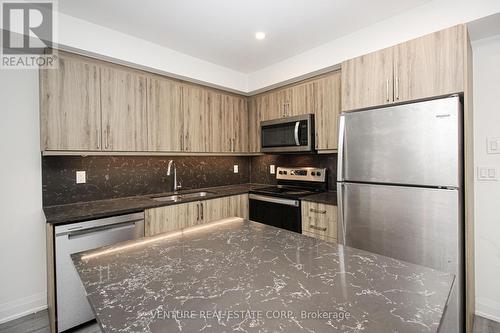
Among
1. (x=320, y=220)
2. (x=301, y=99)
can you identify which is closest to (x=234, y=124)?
(x=301, y=99)

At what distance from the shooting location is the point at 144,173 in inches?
116

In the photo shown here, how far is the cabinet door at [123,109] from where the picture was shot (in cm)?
239

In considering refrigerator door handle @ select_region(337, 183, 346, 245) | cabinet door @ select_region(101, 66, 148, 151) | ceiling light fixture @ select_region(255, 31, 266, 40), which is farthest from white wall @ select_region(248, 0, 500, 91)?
cabinet door @ select_region(101, 66, 148, 151)

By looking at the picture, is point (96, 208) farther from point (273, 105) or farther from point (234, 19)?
point (273, 105)

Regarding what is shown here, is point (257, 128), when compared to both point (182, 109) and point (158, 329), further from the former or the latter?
point (158, 329)

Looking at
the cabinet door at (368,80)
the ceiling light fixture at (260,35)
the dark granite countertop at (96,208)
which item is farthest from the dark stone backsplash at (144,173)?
the ceiling light fixture at (260,35)

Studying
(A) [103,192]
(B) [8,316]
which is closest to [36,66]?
(A) [103,192]

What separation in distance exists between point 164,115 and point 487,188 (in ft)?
10.3

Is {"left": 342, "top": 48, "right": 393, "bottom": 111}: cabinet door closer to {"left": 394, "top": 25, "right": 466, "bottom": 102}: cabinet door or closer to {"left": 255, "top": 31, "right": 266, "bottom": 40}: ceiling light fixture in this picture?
{"left": 394, "top": 25, "right": 466, "bottom": 102}: cabinet door

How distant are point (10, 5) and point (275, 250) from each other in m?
2.50

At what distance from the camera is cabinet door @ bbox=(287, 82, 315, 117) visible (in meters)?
2.91

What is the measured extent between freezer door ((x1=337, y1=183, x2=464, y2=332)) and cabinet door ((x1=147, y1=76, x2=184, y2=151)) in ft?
6.17

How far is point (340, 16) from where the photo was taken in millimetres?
2131

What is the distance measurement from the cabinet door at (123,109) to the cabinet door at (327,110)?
1.91m
